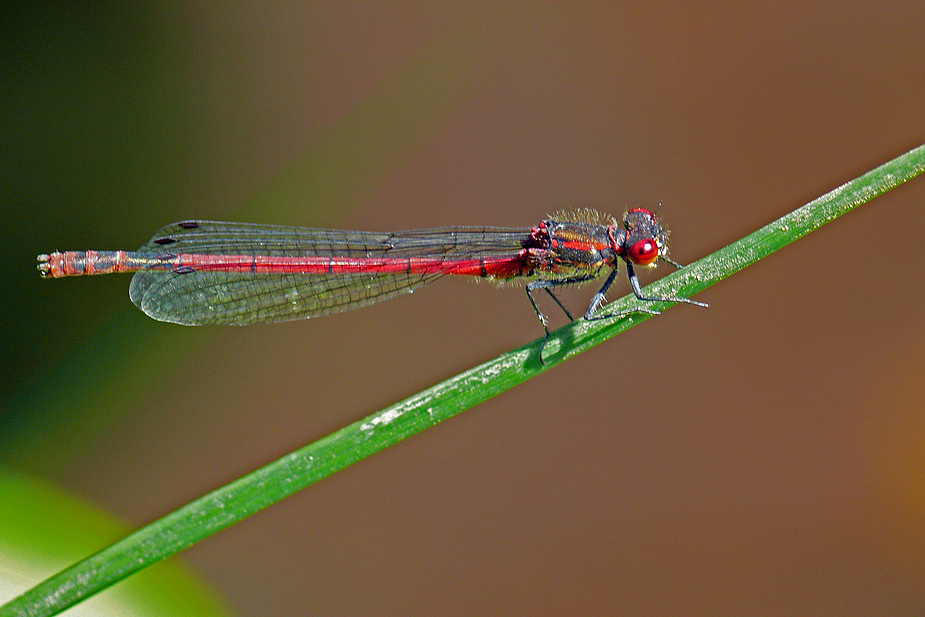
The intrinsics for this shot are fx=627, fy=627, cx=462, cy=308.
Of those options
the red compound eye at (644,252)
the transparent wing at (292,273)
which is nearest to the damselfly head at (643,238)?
the red compound eye at (644,252)

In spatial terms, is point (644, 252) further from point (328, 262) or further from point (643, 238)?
point (328, 262)

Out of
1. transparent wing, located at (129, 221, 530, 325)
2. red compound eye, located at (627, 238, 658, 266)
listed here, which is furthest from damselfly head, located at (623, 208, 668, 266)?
transparent wing, located at (129, 221, 530, 325)

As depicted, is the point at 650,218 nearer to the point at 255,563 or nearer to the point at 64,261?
the point at 64,261

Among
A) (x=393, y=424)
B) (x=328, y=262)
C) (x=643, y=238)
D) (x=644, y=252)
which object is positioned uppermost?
(x=328, y=262)

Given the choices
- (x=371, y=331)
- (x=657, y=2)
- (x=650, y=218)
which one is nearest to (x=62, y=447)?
(x=371, y=331)

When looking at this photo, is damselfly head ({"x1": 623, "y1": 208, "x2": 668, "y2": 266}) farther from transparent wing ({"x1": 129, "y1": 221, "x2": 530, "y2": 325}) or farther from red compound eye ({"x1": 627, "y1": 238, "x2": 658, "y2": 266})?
transparent wing ({"x1": 129, "y1": 221, "x2": 530, "y2": 325})

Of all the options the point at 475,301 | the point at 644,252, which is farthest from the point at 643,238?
the point at 475,301
